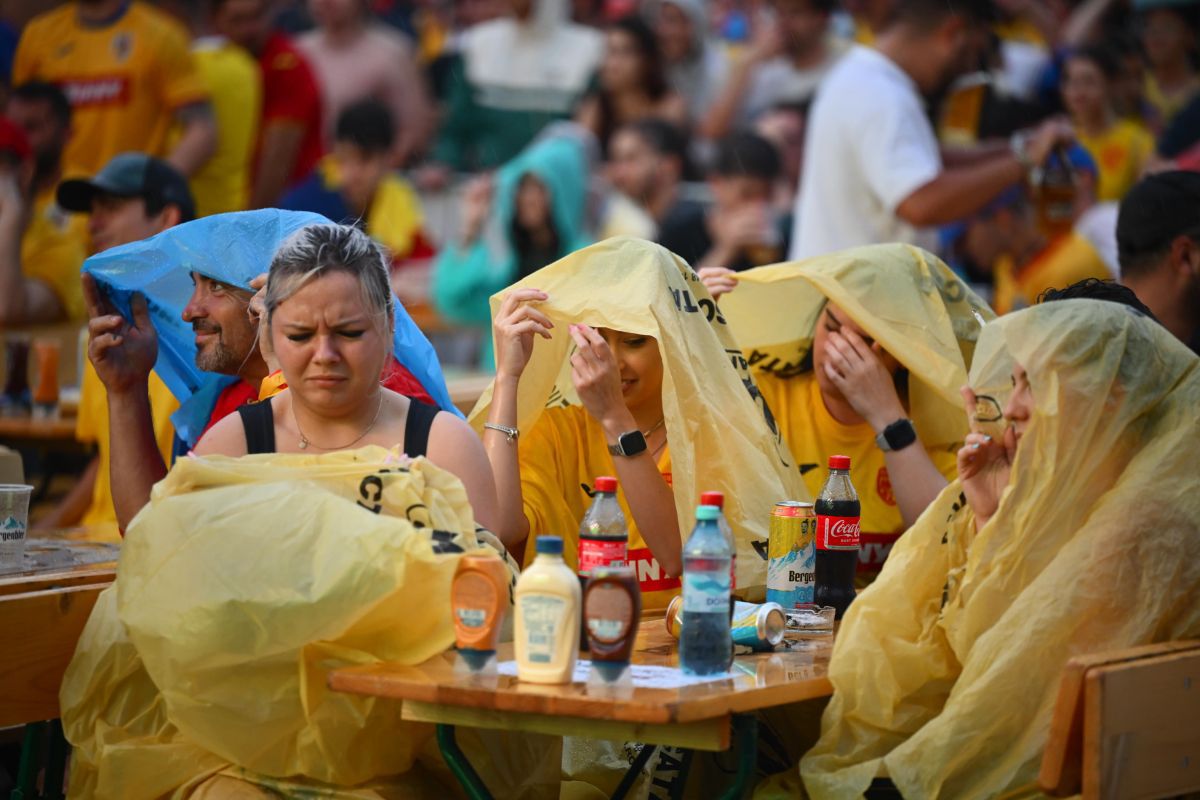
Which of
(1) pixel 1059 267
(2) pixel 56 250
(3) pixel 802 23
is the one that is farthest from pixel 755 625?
(3) pixel 802 23

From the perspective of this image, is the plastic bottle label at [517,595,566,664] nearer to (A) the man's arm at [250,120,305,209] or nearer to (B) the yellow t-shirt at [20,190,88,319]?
(B) the yellow t-shirt at [20,190,88,319]

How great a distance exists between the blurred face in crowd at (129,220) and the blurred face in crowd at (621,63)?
458 centimetres

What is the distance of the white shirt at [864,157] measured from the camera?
580 centimetres

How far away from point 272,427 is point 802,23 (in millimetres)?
6067

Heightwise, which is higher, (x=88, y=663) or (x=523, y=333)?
(x=523, y=333)

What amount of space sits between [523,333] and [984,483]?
116cm

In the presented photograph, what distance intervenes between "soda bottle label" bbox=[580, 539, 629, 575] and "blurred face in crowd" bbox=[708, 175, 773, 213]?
4928mm

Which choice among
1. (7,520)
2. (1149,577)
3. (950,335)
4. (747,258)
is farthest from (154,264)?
(747,258)

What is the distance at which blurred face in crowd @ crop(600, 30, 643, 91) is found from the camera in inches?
372

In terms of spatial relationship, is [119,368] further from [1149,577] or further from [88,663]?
[1149,577]

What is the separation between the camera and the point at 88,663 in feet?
11.6

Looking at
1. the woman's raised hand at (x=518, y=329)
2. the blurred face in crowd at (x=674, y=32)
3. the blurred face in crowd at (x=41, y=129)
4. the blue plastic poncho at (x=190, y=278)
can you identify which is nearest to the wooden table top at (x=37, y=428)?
the blue plastic poncho at (x=190, y=278)

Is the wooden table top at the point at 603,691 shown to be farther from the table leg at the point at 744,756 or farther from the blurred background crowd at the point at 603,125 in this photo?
the blurred background crowd at the point at 603,125

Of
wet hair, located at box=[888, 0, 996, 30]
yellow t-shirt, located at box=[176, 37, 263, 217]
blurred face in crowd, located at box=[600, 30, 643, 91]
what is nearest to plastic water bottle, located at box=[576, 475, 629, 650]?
wet hair, located at box=[888, 0, 996, 30]
